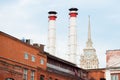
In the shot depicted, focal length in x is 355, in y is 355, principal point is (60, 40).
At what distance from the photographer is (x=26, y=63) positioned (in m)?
52.5

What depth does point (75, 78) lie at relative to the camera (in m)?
69.5

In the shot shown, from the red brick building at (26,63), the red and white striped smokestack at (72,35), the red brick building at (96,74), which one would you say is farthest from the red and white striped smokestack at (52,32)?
the red brick building at (26,63)

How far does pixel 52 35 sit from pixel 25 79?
2679 inches

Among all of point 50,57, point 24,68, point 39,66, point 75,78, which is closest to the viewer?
point 24,68

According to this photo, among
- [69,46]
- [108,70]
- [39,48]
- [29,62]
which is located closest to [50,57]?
[39,48]

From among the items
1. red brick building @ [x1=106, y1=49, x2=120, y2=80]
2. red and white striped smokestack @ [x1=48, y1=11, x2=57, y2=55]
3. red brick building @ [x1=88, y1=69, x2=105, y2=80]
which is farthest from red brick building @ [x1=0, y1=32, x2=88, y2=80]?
red and white striped smokestack @ [x1=48, y1=11, x2=57, y2=55]

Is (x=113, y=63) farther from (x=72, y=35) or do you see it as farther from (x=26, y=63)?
(x=72, y=35)

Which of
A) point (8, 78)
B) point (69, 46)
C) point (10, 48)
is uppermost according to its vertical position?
point (69, 46)

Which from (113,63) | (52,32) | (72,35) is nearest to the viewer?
(113,63)

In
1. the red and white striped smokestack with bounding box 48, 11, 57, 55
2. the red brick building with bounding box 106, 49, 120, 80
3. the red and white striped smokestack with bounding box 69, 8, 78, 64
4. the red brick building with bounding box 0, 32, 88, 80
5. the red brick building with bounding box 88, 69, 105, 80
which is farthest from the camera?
the red and white striped smokestack with bounding box 48, 11, 57, 55

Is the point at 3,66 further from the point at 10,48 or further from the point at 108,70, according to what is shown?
the point at 108,70

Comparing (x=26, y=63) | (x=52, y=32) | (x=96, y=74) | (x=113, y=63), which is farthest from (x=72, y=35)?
(x=26, y=63)

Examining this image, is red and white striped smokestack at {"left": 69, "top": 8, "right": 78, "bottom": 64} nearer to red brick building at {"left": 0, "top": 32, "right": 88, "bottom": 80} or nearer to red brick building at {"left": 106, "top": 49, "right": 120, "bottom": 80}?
red brick building at {"left": 106, "top": 49, "right": 120, "bottom": 80}

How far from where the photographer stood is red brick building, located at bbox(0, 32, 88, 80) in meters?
47.3
